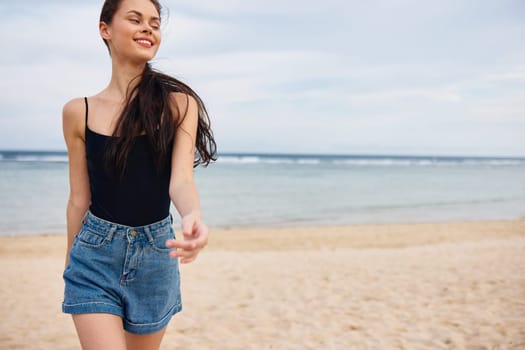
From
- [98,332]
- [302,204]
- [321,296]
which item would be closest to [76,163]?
[98,332]

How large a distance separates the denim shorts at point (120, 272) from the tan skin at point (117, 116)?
61 mm

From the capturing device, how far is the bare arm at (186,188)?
1.59 metres

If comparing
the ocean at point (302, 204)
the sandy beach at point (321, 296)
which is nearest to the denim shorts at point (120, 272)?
the sandy beach at point (321, 296)

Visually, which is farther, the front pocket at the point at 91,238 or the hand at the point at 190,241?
the front pocket at the point at 91,238

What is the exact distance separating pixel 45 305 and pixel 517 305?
617 cm

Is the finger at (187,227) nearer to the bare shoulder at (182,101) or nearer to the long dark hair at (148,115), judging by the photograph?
the long dark hair at (148,115)

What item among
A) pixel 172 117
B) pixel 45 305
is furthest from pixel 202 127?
pixel 45 305

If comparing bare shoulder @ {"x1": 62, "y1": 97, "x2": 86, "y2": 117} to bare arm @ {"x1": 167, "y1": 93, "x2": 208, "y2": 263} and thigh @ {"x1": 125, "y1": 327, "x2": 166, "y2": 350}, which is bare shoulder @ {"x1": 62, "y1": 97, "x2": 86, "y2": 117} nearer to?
bare arm @ {"x1": 167, "y1": 93, "x2": 208, "y2": 263}

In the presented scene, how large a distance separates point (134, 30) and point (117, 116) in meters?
0.38

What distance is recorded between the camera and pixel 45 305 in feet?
22.7

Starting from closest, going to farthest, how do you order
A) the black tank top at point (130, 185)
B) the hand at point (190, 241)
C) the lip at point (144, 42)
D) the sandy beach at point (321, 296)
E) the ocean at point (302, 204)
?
the hand at point (190, 241) < the black tank top at point (130, 185) < the lip at point (144, 42) < the sandy beach at point (321, 296) < the ocean at point (302, 204)

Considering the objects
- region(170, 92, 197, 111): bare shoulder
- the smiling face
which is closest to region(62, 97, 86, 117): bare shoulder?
the smiling face

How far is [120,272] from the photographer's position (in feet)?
6.84

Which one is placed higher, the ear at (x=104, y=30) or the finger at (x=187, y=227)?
the ear at (x=104, y=30)
